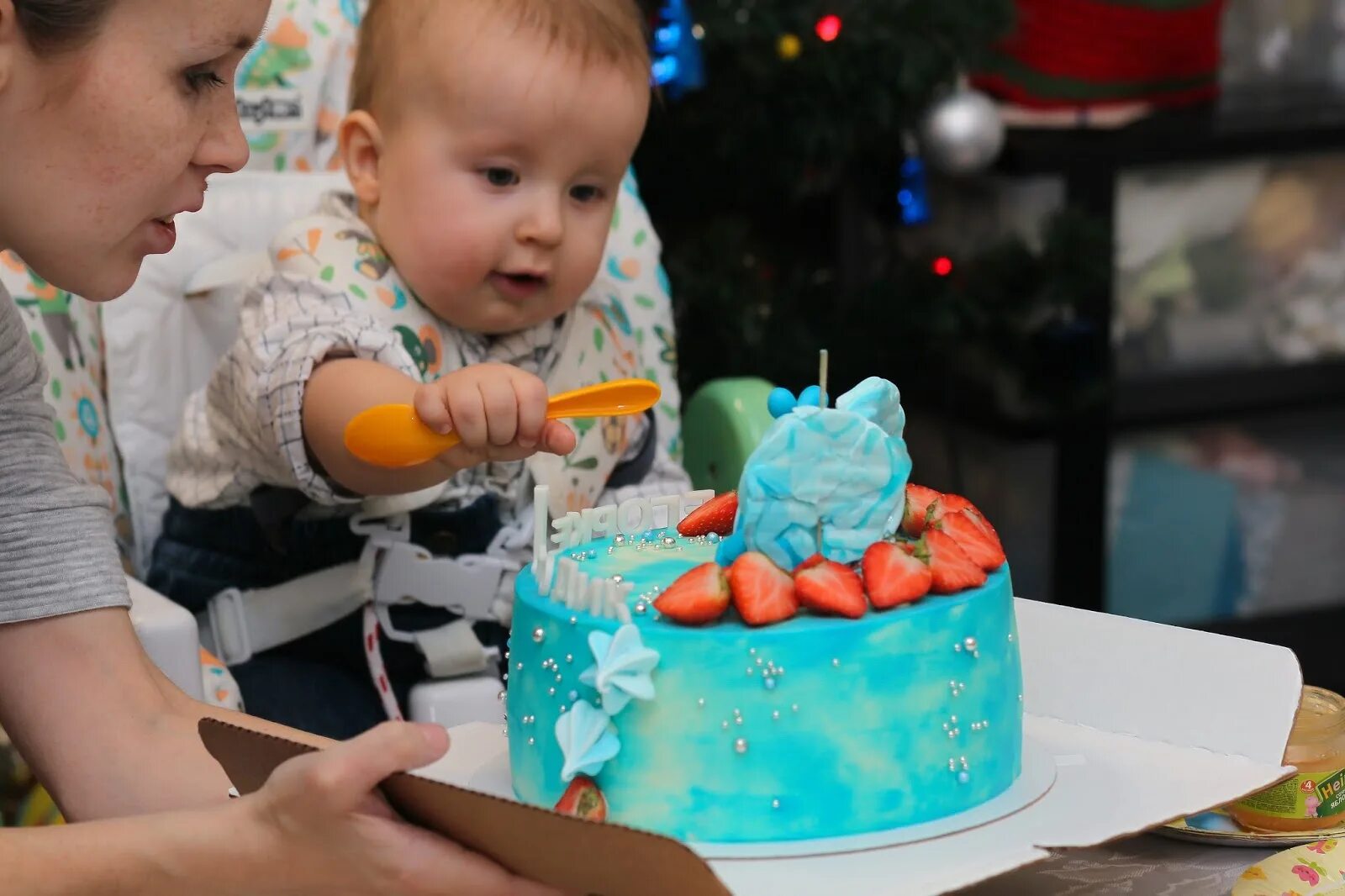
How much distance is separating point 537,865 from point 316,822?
4.4 inches

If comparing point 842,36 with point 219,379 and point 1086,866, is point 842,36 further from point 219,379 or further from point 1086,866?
point 1086,866

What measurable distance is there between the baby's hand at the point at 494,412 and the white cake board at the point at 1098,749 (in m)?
0.19

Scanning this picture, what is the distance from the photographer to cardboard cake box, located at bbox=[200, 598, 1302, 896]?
0.78m

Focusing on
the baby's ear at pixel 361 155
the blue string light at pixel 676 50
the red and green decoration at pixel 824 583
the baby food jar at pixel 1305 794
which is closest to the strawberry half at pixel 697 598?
the red and green decoration at pixel 824 583

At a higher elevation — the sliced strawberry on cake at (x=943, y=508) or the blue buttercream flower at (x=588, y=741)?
the sliced strawberry on cake at (x=943, y=508)

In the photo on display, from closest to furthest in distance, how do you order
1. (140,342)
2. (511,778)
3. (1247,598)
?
(511,778) < (140,342) < (1247,598)

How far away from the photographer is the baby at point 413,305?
1364mm

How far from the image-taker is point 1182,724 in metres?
1.02

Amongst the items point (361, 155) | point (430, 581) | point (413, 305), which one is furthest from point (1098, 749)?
point (361, 155)

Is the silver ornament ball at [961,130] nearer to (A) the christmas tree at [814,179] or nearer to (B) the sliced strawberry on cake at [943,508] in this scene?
(A) the christmas tree at [814,179]

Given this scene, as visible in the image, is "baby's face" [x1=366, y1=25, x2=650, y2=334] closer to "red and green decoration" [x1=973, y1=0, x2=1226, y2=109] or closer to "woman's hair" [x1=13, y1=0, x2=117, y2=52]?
"woman's hair" [x1=13, y1=0, x2=117, y2=52]

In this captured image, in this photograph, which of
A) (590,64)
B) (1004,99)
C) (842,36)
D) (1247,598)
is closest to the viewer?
(590,64)

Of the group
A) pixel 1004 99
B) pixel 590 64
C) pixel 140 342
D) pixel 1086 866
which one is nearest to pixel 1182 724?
pixel 1086 866

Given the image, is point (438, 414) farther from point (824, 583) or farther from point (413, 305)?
point (413, 305)
